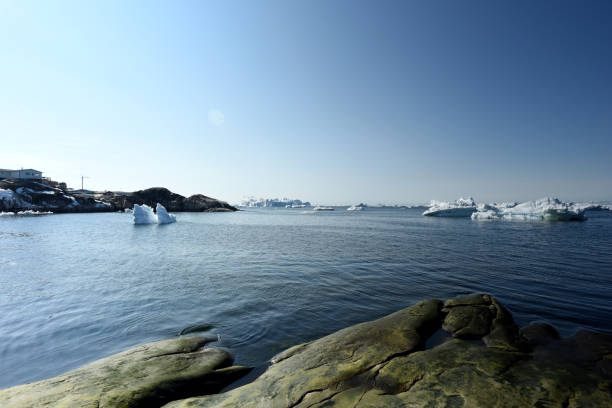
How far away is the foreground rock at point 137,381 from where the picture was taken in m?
3.84

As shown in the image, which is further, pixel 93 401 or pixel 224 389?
pixel 224 389

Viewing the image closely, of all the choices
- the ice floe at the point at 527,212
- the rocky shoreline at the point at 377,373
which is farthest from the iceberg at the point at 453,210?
the rocky shoreline at the point at 377,373

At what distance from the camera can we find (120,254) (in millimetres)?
19016

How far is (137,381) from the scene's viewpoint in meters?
4.40

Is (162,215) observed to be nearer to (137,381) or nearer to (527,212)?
(137,381)

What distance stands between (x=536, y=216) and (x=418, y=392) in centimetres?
6704

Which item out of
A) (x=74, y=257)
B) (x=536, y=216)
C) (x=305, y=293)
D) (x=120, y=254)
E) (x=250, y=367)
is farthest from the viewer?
(x=536, y=216)

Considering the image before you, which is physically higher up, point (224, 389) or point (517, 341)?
point (517, 341)

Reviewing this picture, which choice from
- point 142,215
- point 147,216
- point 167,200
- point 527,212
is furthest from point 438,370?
point 167,200

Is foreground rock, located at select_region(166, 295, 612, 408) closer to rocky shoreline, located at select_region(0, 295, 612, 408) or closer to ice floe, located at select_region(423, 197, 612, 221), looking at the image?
rocky shoreline, located at select_region(0, 295, 612, 408)

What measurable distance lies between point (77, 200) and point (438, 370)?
113 m

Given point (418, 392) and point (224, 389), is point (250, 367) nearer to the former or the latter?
point (224, 389)

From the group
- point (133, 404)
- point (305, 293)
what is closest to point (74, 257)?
point (305, 293)

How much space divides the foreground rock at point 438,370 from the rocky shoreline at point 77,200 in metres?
107
